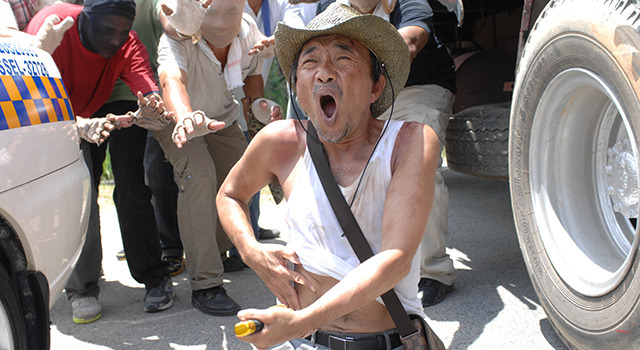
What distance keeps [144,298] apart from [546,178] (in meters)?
2.35

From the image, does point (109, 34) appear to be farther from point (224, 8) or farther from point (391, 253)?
point (391, 253)

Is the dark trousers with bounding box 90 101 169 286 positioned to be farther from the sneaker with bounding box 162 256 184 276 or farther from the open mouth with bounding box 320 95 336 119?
the open mouth with bounding box 320 95 336 119

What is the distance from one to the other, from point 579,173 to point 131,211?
2.43 metres

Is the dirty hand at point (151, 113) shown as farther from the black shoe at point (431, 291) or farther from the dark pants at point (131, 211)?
the black shoe at point (431, 291)

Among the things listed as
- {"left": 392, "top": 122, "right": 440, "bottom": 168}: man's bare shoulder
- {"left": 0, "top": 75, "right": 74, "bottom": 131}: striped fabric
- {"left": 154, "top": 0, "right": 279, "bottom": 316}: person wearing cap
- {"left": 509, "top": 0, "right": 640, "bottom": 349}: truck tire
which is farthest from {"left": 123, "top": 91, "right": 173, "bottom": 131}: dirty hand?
{"left": 509, "top": 0, "right": 640, "bottom": 349}: truck tire

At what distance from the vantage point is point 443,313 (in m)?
3.07

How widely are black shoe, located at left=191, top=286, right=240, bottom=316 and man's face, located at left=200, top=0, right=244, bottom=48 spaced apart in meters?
1.45

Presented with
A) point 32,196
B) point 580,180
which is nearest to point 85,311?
point 32,196

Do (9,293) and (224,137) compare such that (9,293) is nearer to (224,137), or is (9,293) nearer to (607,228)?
(224,137)

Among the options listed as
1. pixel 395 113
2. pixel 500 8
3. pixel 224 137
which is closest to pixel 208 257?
pixel 224 137

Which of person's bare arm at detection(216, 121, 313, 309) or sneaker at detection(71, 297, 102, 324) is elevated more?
person's bare arm at detection(216, 121, 313, 309)

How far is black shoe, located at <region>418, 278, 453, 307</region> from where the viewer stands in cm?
315

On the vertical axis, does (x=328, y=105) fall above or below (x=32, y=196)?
above

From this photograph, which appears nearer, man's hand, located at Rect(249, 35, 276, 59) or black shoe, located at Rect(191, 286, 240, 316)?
black shoe, located at Rect(191, 286, 240, 316)
